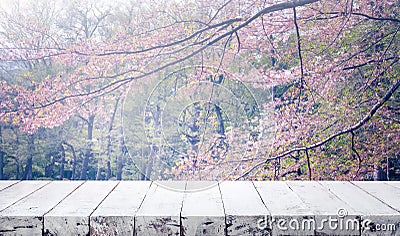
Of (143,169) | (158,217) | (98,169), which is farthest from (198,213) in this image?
(98,169)

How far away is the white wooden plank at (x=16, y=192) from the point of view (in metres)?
1.60

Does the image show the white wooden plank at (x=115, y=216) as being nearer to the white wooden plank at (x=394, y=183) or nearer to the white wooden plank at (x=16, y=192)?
the white wooden plank at (x=16, y=192)

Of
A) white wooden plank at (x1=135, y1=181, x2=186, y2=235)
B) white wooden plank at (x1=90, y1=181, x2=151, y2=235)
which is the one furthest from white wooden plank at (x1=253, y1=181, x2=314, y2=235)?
white wooden plank at (x1=90, y1=181, x2=151, y2=235)

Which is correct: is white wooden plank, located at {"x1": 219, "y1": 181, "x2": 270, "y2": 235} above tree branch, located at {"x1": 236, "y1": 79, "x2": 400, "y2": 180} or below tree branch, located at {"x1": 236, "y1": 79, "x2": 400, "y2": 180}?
below

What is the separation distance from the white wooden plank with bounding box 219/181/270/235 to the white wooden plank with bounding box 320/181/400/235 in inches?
14.3

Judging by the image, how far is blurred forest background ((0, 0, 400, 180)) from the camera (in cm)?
216

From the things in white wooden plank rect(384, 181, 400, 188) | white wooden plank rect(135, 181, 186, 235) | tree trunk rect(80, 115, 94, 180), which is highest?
tree trunk rect(80, 115, 94, 180)

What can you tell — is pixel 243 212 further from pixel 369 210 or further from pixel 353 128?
pixel 353 128

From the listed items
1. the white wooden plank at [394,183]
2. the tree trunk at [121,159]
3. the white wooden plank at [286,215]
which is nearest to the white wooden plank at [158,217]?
the white wooden plank at [286,215]

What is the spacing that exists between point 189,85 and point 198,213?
0.90 m

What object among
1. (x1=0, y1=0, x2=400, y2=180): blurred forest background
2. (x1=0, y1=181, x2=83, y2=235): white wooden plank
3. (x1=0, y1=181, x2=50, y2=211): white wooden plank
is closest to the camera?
(x1=0, y1=181, x2=83, y2=235): white wooden plank

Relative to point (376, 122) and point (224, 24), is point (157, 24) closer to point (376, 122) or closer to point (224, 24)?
point (224, 24)

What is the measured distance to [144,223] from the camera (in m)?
1.40

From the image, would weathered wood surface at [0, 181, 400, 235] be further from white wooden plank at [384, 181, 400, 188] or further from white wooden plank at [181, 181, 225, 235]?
white wooden plank at [384, 181, 400, 188]
